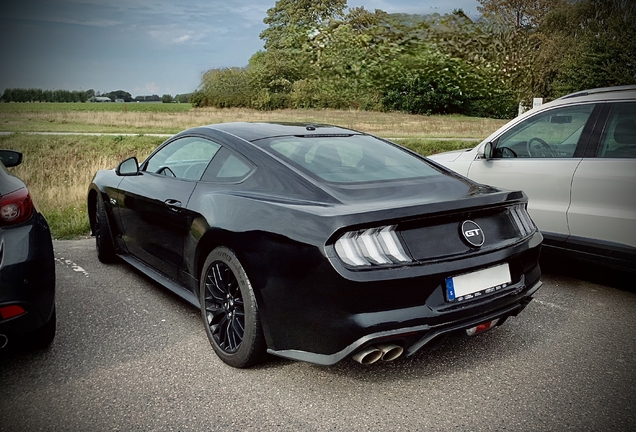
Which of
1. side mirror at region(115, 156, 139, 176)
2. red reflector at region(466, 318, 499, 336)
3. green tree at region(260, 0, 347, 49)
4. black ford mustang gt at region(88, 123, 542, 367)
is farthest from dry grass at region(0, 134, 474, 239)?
green tree at region(260, 0, 347, 49)

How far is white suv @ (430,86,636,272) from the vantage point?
439 cm

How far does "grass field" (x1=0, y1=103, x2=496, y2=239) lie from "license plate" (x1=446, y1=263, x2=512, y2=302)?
275 centimetres

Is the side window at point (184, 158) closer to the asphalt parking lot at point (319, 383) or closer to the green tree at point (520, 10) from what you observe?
the asphalt parking lot at point (319, 383)

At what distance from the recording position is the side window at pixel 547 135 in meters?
4.88

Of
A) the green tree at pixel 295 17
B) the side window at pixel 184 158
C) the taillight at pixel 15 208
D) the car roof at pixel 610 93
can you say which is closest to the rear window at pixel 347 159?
the side window at pixel 184 158

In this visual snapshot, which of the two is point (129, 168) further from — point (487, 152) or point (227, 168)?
point (487, 152)

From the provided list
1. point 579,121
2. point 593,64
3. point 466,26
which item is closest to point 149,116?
point 466,26

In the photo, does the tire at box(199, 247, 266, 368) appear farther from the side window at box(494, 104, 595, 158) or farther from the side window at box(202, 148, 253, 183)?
the side window at box(494, 104, 595, 158)

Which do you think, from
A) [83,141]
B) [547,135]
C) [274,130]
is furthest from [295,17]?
[274,130]

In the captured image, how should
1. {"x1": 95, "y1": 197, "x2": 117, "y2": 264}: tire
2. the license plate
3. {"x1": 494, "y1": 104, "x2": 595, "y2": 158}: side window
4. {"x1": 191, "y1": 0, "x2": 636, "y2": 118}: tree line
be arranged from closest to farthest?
the license plate
{"x1": 494, "y1": 104, "x2": 595, "y2": 158}: side window
{"x1": 95, "y1": 197, "x2": 117, "y2": 264}: tire
{"x1": 191, "y1": 0, "x2": 636, "y2": 118}: tree line

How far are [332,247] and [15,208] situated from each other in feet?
5.81

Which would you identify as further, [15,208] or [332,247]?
[15,208]

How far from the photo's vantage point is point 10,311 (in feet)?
9.70

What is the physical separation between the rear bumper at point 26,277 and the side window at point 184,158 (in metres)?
1.06
